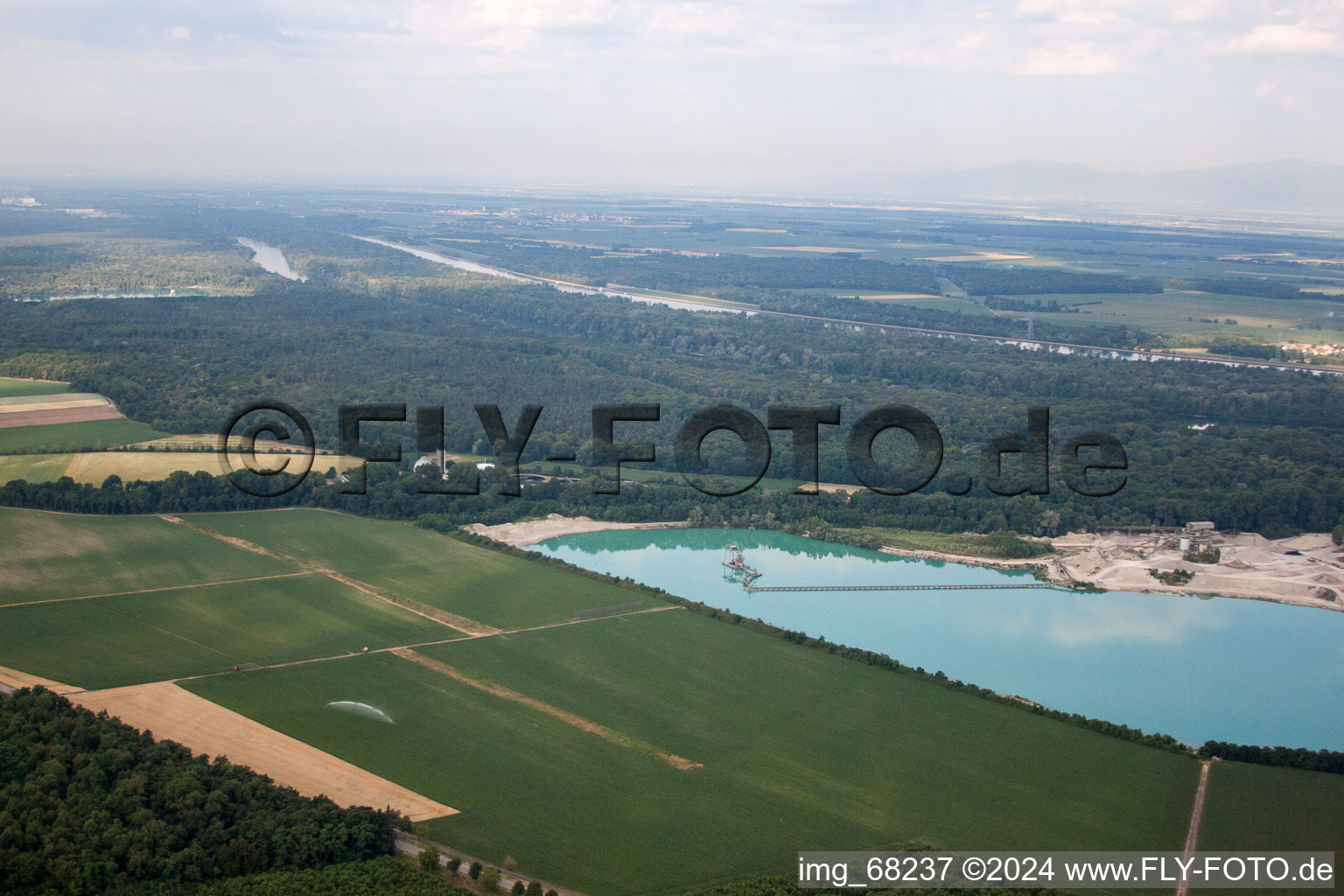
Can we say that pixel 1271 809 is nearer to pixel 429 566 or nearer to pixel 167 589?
pixel 429 566

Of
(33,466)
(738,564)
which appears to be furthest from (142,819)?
(33,466)

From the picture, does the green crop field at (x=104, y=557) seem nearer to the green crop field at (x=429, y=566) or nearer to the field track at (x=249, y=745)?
the green crop field at (x=429, y=566)

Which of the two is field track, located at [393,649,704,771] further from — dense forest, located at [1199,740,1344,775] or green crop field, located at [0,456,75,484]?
green crop field, located at [0,456,75,484]

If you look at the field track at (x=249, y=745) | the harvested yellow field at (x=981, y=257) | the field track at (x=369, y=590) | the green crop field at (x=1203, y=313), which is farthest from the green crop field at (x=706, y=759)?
the harvested yellow field at (x=981, y=257)

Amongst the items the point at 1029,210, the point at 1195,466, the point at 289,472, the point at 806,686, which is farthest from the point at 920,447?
the point at 1029,210

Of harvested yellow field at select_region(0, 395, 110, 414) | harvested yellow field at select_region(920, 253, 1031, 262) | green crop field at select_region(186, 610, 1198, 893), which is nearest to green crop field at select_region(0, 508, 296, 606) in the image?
green crop field at select_region(186, 610, 1198, 893)
